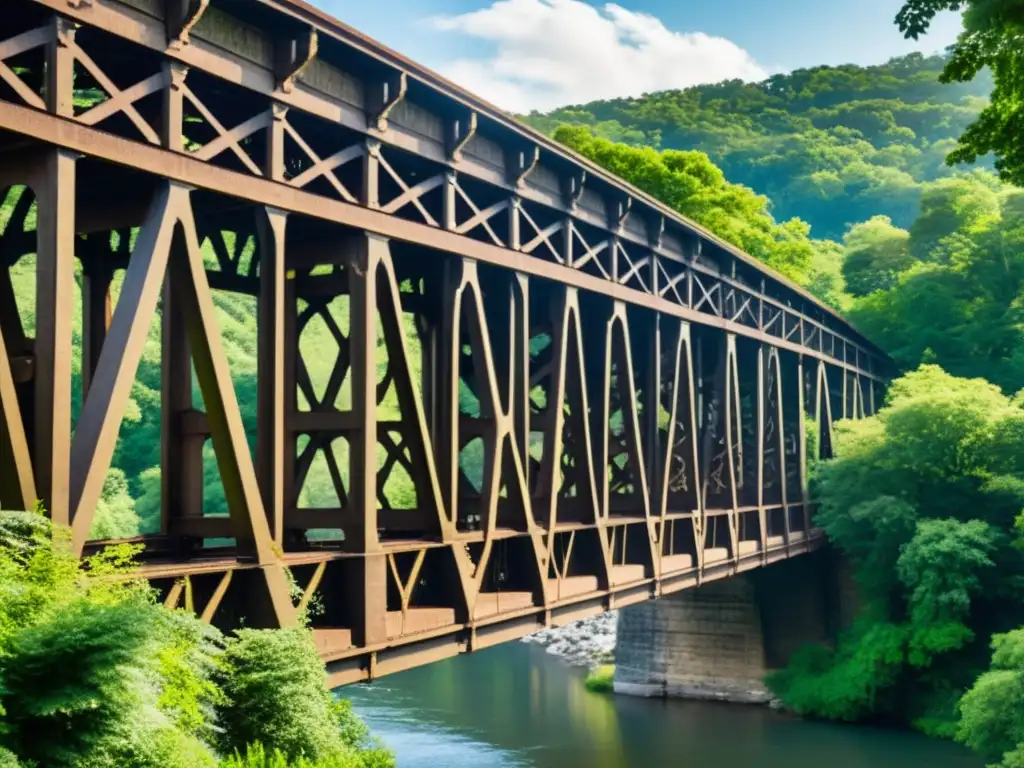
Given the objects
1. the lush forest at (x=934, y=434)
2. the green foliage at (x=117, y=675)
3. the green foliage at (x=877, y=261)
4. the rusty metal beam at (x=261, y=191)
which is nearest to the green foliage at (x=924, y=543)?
the lush forest at (x=934, y=434)

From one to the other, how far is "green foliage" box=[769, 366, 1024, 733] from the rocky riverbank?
41.2 feet

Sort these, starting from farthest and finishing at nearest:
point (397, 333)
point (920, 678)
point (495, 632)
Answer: point (920, 678) < point (495, 632) < point (397, 333)

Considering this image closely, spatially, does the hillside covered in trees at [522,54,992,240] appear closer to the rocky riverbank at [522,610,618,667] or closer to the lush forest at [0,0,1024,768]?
the lush forest at [0,0,1024,768]

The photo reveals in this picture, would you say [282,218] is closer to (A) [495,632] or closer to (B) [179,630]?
(B) [179,630]

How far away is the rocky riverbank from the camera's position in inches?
1884

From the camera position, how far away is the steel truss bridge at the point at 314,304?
9.20 meters

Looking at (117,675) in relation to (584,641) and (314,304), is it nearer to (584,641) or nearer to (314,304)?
(314,304)

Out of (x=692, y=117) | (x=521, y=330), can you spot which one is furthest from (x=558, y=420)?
(x=692, y=117)

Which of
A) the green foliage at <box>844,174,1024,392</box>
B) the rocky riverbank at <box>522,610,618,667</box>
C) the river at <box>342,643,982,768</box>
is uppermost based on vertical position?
the green foliage at <box>844,174,1024,392</box>

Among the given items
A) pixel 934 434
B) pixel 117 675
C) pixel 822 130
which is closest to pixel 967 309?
pixel 934 434

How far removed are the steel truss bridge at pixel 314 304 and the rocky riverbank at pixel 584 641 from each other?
2648 cm

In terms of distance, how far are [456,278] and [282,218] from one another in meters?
3.45

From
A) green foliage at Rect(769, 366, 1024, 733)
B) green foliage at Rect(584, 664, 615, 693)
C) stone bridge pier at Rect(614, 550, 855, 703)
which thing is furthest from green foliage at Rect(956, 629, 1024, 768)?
green foliage at Rect(584, 664, 615, 693)

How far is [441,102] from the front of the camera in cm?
1407
